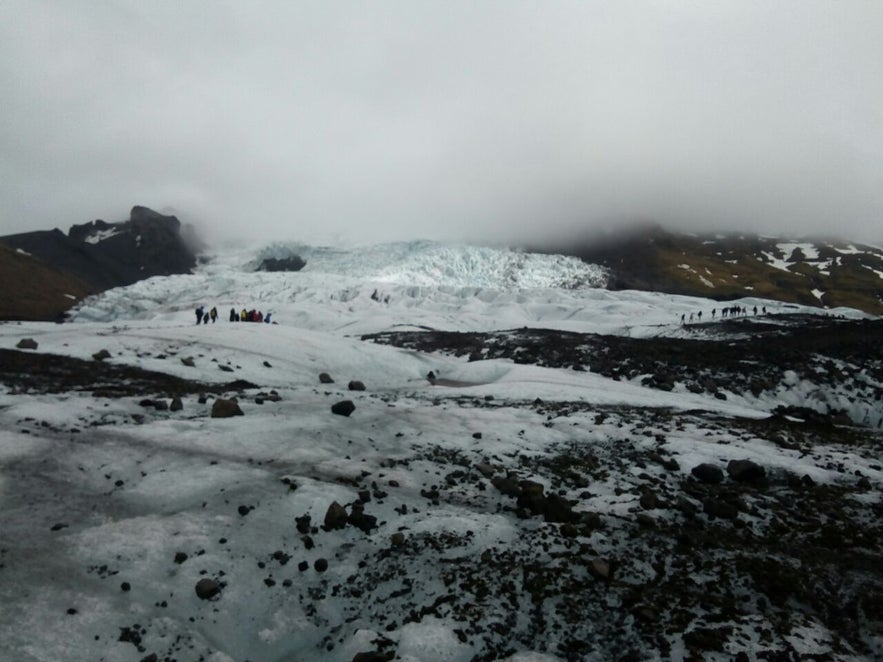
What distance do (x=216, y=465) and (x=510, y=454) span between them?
7.52 metres

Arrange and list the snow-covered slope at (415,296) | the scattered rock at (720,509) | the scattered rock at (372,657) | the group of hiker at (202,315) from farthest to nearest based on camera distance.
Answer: the snow-covered slope at (415,296)
the group of hiker at (202,315)
the scattered rock at (720,509)
the scattered rock at (372,657)

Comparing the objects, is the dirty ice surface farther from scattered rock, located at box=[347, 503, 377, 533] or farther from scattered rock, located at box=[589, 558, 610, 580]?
scattered rock, located at box=[589, 558, 610, 580]

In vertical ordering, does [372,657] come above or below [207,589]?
below

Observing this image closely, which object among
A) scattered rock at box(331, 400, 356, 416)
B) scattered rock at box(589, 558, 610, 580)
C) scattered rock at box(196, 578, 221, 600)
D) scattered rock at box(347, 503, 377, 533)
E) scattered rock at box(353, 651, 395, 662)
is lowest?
scattered rock at box(353, 651, 395, 662)

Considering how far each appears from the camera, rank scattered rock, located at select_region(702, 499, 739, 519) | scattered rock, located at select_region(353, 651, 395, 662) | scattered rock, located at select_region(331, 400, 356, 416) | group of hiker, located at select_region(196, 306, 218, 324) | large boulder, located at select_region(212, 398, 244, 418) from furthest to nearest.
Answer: group of hiker, located at select_region(196, 306, 218, 324) → scattered rock, located at select_region(331, 400, 356, 416) → large boulder, located at select_region(212, 398, 244, 418) → scattered rock, located at select_region(702, 499, 739, 519) → scattered rock, located at select_region(353, 651, 395, 662)

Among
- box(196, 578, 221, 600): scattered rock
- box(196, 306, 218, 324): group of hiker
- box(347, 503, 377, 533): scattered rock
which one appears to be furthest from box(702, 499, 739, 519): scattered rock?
box(196, 306, 218, 324): group of hiker

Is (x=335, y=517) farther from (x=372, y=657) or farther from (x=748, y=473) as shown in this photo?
(x=748, y=473)

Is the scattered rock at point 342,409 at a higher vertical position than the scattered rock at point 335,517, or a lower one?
higher

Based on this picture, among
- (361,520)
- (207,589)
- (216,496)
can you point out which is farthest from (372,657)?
(216,496)

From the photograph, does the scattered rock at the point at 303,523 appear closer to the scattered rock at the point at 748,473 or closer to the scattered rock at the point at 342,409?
the scattered rock at the point at 342,409

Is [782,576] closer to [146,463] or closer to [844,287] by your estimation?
[146,463]

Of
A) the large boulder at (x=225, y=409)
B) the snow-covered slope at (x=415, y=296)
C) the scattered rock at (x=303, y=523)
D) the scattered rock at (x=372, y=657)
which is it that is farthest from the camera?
the snow-covered slope at (x=415, y=296)

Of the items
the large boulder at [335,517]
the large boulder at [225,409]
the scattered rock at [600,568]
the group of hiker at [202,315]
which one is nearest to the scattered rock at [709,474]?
the scattered rock at [600,568]

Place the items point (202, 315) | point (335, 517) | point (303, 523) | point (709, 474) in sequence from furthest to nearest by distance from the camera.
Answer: point (202, 315), point (709, 474), point (335, 517), point (303, 523)
